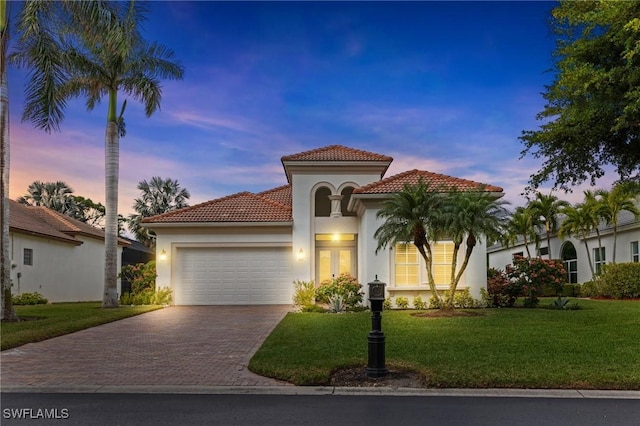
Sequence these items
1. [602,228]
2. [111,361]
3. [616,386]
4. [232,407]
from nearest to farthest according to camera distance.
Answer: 1. [232,407]
2. [616,386]
3. [111,361]
4. [602,228]

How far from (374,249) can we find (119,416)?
13033 millimetres

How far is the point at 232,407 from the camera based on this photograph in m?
6.61

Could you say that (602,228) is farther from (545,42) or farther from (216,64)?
(216,64)

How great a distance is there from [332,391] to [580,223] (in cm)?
2500

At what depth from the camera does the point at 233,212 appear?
22391mm

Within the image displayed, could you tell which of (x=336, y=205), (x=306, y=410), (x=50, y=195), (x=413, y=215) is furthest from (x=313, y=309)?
(x=50, y=195)

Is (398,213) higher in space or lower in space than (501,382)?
higher

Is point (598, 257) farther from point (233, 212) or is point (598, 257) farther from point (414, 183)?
point (233, 212)

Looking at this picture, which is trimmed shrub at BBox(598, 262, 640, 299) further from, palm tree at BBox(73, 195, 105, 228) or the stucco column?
palm tree at BBox(73, 195, 105, 228)

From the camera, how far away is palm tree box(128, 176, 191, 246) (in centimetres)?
3997

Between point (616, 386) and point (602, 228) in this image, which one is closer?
point (616, 386)

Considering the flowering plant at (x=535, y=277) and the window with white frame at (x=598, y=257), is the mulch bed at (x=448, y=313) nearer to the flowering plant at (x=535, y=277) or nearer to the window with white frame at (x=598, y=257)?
the flowering plant at (x=535, y=277)

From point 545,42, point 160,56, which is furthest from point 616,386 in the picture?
point 160,56

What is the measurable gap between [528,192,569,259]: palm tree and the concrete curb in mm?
27662
